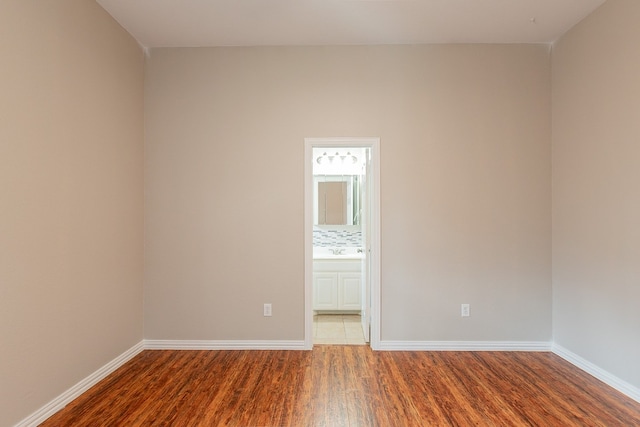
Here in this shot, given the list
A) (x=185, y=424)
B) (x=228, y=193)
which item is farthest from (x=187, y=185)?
(x=185, y=424)

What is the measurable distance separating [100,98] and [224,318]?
2260 mm

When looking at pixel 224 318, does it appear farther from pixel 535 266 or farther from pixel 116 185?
pixel 535 266

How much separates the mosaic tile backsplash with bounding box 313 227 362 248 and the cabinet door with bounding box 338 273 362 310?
63 centimetres

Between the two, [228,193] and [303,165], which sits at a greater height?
[303,165]

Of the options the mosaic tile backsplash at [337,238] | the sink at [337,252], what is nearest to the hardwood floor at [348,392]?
the sink at [337,252]

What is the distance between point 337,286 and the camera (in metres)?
4.86

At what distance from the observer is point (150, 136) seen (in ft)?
12.0

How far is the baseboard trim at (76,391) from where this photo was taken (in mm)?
2303

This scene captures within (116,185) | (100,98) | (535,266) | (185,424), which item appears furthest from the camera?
(535,266)

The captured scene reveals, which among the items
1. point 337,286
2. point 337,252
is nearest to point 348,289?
point 337,286

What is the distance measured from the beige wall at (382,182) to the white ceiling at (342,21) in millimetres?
144

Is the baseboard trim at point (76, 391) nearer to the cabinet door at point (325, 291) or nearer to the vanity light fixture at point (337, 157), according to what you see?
the cabinet door at point (325, 291)

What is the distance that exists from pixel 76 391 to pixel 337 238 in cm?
353

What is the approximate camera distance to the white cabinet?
484 cm
